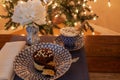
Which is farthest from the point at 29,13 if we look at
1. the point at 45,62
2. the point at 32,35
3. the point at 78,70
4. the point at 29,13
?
the point at 78,70

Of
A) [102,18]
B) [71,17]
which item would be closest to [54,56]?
[71,17]

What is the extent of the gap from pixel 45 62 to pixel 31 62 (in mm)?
92

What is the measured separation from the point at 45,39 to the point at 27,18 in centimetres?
26

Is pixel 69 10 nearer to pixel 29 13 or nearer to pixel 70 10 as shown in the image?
pixel 70 10

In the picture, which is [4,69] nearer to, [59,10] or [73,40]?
[73,40]

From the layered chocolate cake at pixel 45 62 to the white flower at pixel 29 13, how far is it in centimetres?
17

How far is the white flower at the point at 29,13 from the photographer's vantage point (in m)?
1.08

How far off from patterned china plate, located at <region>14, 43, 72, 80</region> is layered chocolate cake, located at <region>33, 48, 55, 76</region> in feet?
0.07

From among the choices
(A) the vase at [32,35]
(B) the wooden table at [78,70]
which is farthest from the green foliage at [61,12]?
(B) the wooden table at [78,70]

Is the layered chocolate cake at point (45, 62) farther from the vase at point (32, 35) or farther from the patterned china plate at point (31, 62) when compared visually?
the vase at point (32, 35)

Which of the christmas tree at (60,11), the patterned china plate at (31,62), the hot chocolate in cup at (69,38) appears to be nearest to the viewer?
the patterned china plate at (31,62)

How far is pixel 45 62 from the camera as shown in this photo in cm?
100

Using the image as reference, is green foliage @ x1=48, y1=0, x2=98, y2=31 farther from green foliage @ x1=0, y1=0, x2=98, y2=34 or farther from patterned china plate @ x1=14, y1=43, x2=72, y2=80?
patterned china plate @ x1=14, y1=43, x2=72, y2=80

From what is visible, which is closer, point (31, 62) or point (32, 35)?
point (31, 62)
